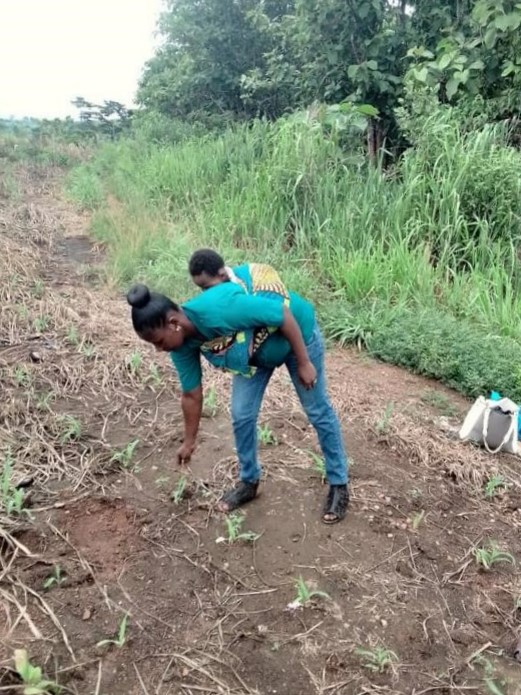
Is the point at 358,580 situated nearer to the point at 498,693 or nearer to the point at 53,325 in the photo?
the point at 498,693

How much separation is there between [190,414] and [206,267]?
745mm

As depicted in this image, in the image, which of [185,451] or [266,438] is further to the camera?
[266,438]

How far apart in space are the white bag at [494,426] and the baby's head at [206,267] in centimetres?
178

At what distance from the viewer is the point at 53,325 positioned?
4.66 metres

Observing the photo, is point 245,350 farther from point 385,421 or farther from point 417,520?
point 385,421

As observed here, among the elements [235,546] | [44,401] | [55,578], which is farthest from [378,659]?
[44,401]

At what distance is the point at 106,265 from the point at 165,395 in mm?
2767

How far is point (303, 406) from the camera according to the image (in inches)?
105

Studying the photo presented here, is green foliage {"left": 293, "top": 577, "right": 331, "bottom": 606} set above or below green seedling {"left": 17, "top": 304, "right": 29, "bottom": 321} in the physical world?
below

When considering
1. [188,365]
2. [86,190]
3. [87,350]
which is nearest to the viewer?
[188,365]

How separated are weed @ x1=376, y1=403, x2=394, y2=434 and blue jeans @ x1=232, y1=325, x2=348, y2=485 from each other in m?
0.89

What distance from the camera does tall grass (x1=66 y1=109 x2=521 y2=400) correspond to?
5238mm

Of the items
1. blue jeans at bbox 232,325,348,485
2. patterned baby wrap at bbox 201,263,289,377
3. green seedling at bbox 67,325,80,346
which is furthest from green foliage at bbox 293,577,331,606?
green seedling at bbox 67,325,80,346

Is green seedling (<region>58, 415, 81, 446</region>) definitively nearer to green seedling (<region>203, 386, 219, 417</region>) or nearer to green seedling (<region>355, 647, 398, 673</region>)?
green seedling (<region>203, 386, 219, 417</region>)
